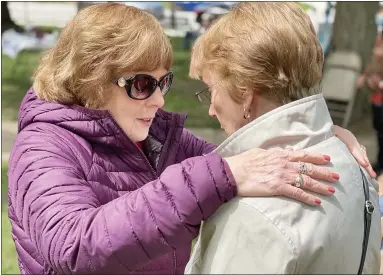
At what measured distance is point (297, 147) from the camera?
1.66 m

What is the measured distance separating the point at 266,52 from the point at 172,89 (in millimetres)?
9720

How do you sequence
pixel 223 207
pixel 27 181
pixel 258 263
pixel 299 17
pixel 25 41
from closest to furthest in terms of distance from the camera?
1. pixel 258 263
2. pixel 223 207
3. pixel 299 17
4. pixel 27 181
5. pixel 25 41

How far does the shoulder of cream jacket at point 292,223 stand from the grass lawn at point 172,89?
7318 millimetres

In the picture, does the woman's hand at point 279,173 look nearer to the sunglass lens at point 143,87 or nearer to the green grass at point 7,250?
the sunglass lens at point 143,87

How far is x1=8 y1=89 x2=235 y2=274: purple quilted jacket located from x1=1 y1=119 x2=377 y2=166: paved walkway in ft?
18.6

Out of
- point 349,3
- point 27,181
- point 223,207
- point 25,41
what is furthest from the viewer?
point 25,41

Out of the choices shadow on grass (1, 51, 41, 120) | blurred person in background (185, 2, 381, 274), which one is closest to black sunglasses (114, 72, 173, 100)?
blurred person in background (185, 2, 381, 274)

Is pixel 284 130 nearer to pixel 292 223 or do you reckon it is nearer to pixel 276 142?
pixel 276 142

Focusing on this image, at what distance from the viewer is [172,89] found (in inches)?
447

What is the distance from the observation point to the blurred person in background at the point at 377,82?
7.54 meters

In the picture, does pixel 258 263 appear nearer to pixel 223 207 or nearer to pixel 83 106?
pixel 223 207

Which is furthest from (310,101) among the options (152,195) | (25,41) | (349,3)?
(25,41)

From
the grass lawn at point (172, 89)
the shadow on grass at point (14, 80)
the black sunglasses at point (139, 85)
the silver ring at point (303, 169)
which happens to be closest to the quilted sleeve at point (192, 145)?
the black sunglasses at point (139, 85)

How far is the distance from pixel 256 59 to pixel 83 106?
85 centimetres
